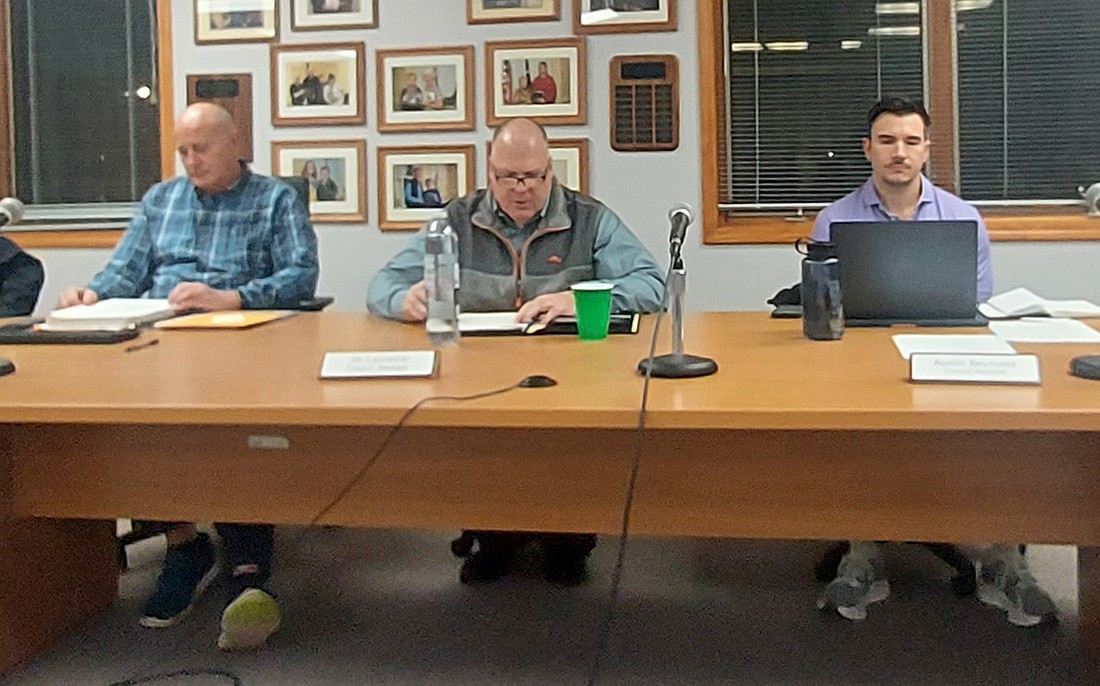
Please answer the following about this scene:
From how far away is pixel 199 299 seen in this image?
2555mm

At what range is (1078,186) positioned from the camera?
3.73 metres

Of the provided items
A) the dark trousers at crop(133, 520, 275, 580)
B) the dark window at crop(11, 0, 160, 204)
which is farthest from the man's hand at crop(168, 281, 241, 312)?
the dark window at crop(11, 0, 160, 204)

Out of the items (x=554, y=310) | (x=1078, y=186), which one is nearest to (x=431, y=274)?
(x=554, y=310)

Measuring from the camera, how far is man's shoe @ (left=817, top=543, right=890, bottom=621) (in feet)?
7.28

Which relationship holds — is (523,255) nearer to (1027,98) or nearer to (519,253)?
(519,253)

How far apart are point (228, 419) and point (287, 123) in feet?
8.82

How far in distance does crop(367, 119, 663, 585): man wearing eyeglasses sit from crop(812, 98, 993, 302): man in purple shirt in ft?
1.99

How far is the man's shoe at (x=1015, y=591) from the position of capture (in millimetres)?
2145

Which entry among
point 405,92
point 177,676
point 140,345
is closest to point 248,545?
point 177,676

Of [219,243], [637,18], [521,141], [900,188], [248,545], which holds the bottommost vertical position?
[248,545]

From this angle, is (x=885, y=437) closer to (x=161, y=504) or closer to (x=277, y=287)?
(x=161, y=504)

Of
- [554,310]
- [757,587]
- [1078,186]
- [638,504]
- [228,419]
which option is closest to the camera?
[228,419]

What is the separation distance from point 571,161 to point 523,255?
3.91ft

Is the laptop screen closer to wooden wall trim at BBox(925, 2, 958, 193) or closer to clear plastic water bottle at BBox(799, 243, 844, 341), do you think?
clear plastic water bottle at BBox(799, 243, 844, 341)
